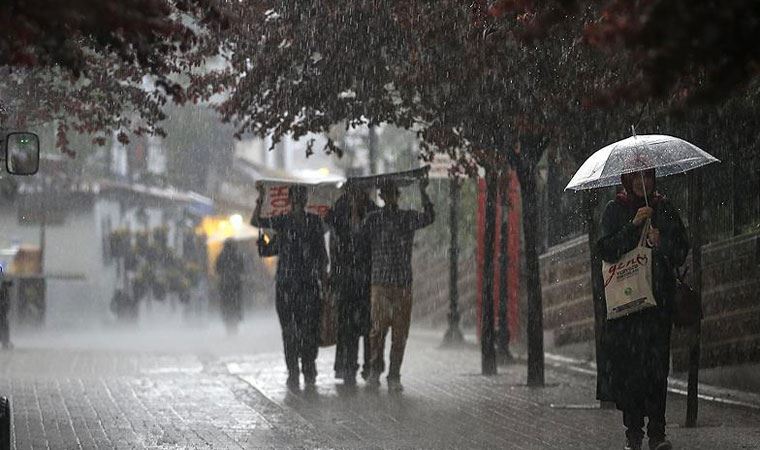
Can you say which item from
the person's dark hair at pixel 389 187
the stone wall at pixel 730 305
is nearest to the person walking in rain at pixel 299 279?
the person's dark hair at pixel 389 187

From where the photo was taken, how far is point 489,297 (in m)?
16.2

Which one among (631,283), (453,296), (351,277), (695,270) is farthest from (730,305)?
(453,296)

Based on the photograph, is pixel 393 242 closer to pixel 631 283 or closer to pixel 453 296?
pixel 631 283

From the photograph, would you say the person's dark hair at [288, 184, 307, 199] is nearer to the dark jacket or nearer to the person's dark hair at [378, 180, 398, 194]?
the dark jacket

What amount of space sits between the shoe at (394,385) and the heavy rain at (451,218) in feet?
0.23

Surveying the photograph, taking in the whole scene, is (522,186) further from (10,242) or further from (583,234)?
(10,242)

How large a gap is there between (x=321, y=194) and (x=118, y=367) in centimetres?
310

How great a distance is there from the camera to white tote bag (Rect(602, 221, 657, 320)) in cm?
884

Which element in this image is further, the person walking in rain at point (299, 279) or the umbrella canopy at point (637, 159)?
the person walking in rain at point (299, 279)

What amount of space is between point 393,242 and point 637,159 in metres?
4.66

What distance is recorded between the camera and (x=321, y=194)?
16453mm

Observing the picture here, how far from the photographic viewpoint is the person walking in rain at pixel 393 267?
13680 millimetres

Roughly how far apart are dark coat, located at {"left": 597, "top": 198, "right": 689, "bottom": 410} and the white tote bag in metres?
0.05

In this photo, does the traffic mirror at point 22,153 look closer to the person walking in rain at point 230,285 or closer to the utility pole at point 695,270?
the utility pole at point 695,270
